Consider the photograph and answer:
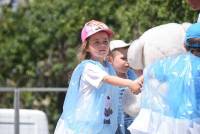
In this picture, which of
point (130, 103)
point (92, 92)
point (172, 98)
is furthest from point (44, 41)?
point (172, 98)

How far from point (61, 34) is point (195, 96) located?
8.41 meters

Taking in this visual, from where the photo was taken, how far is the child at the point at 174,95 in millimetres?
3740

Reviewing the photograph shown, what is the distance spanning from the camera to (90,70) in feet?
15.0

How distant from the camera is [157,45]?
14.6 feet

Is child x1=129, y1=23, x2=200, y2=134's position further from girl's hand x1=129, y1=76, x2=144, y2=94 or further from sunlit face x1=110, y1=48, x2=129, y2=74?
sunlit face x1=110, y1=48, x2=129, y2=74

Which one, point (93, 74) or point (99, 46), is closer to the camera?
point (93, 74)

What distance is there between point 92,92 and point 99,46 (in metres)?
0.35

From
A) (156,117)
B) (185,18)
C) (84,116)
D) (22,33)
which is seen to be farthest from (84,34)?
(22,33)

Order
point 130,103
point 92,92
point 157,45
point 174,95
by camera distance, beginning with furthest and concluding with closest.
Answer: point 130,103, point 92,92, point 157,45, point 174,95

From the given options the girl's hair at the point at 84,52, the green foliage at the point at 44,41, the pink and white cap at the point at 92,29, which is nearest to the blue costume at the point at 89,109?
the girl's hair at the point at 84,52

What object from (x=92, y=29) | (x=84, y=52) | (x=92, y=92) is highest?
(x=92, y=29)

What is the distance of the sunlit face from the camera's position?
16.8 feet

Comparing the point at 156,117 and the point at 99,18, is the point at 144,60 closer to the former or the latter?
the point at 156,117

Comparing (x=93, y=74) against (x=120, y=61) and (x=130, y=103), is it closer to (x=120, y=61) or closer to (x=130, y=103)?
(x=130, y=103)
